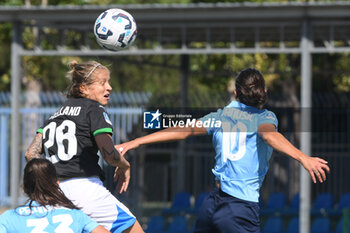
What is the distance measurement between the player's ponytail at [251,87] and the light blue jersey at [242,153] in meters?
0.08

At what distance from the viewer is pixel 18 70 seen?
1160 centimetres

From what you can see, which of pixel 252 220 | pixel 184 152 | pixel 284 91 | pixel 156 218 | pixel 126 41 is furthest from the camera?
pixel 284 91

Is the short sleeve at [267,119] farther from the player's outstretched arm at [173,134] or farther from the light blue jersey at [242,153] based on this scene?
the player's outstretched arm at [173,134]

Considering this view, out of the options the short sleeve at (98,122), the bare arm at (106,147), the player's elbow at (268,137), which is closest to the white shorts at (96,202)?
the bare arm at (106,147)

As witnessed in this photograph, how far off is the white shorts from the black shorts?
0.64 meters

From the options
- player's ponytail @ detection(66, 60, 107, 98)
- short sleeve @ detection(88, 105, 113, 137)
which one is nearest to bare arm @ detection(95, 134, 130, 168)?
short sleeve @ detection(88, 105, 113, 137)

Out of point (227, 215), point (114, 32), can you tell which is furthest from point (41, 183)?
point (114, 32)

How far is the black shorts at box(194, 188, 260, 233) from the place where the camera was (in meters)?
4.66

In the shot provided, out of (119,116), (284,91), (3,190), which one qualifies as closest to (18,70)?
(119,116)

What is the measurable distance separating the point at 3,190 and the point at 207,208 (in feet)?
33.1

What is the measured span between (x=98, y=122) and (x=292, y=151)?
1.36 m

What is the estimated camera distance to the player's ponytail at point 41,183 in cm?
410

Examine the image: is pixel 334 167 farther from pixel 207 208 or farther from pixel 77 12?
pixel 207 208

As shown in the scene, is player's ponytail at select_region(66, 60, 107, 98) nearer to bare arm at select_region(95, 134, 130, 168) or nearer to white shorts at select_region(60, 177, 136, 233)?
bare arm at select_region(95, 134, 130, 168)
